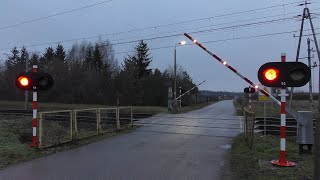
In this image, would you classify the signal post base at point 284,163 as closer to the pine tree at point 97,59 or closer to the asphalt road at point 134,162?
the asphalt road at point 134,162

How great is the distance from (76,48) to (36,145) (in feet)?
278

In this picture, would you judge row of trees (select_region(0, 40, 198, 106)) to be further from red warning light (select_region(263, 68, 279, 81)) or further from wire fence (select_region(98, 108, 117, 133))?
red warning light (select_region(263, 68, 279, 81))

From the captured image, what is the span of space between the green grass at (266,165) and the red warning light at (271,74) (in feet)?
6.57

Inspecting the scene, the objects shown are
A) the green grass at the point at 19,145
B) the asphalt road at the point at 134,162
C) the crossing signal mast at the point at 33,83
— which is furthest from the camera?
the crossing signal mast at the point at 33,83

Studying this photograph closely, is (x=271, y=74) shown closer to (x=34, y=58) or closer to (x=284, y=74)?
(x=284, y=74)

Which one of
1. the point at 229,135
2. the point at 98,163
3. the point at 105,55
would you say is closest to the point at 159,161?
the point at 98,163

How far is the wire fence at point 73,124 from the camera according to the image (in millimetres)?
14398

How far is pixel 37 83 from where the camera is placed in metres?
13.3

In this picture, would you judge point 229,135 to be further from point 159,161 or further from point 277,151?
point 159,161

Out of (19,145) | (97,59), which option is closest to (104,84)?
(97,59)

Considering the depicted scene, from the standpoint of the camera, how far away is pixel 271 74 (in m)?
9.36

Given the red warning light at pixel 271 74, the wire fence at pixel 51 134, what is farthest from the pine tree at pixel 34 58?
the red warning light at pixel 271 74

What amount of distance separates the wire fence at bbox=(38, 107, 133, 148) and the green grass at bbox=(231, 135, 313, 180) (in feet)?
19.3

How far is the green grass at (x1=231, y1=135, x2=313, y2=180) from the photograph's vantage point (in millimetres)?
8484
